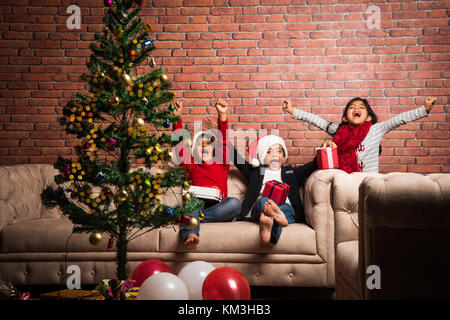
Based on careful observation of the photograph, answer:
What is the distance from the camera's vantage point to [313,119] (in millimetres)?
3055

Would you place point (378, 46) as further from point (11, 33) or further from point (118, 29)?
point (11, 33)

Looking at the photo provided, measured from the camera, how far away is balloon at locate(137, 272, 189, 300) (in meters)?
1.25

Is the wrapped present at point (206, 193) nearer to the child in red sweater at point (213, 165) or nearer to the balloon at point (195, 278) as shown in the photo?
the child in red sweater at point (213, 165)

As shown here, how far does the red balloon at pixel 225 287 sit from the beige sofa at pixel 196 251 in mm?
860

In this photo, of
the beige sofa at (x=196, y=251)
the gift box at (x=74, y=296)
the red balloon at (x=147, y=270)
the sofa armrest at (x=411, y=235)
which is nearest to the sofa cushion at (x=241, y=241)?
the beige sofa at (x=196, y=251)

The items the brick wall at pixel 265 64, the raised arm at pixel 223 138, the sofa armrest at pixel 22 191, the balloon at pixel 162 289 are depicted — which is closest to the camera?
the balloon at pixel 162 289

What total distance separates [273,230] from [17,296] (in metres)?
1.42

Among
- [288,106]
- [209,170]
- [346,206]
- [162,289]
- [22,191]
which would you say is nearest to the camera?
[162,289]

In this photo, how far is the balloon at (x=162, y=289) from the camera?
1.25 meters

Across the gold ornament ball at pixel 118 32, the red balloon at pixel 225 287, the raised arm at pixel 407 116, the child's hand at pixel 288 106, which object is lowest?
the red balloon at pixel 225 287

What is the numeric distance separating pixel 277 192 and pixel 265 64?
1.42m

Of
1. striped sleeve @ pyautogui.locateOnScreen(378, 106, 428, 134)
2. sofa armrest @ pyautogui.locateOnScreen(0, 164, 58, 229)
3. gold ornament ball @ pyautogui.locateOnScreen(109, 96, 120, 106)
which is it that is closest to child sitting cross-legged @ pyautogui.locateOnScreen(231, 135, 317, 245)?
striped sleeve @ pyautogui.locateOnScreen(378, 106, 428, 134)

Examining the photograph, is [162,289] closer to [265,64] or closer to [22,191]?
[22,191]

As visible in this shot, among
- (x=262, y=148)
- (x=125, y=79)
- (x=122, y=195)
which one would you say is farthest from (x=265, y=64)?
(x=122, y=195)
